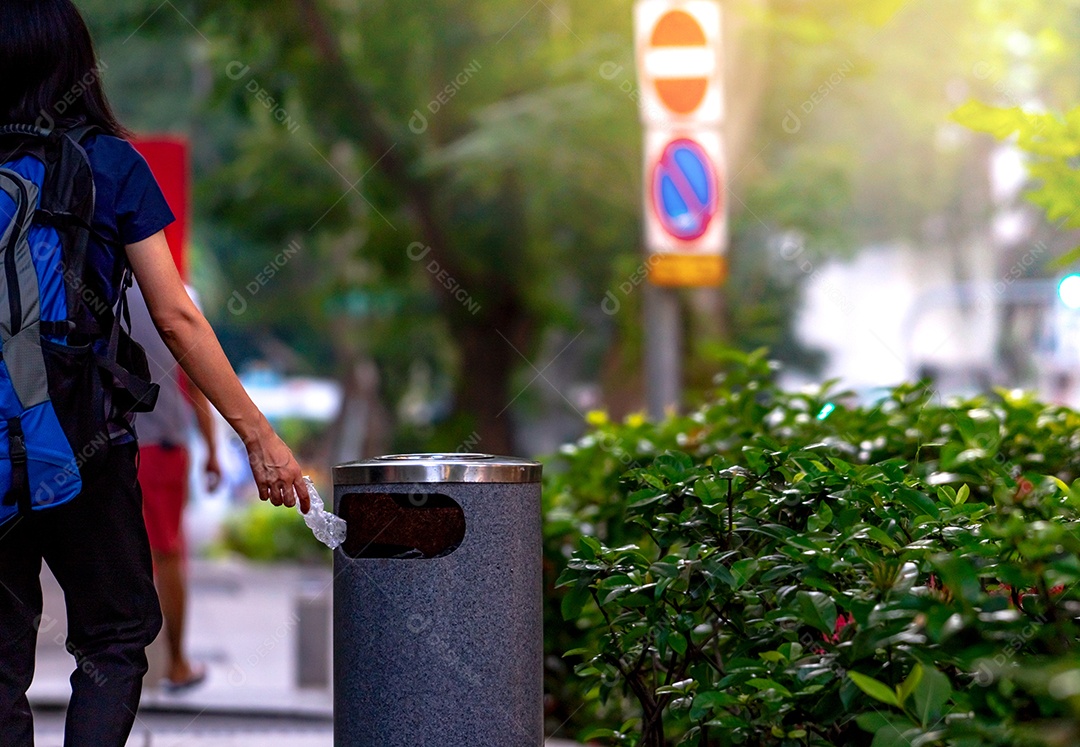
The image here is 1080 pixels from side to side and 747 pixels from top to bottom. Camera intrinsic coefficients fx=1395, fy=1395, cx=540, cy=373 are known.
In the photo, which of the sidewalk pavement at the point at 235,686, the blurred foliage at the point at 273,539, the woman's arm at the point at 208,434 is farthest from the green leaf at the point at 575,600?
the blurred foliage at the point at 273,539

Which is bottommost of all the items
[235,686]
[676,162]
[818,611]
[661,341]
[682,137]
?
[235,686]

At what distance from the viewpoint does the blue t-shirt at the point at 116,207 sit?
280cm

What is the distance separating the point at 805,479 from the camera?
2.76 metres

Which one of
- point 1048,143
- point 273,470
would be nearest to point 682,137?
point 1048,143

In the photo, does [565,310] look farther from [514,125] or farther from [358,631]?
[358,631]

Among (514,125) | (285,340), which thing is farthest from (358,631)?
(285,340)

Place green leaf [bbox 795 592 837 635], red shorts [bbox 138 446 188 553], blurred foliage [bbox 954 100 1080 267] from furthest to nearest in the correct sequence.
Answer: red shorts [bbox 138 446 188 553], blurred foliage [bbox 954 100 1080 267], green leaf [bbox 795 592 837 635]

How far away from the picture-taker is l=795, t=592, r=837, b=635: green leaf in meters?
2.28

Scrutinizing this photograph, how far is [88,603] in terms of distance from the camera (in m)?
2.81

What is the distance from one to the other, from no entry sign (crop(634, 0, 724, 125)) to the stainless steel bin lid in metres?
4.91

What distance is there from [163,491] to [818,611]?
4.18m

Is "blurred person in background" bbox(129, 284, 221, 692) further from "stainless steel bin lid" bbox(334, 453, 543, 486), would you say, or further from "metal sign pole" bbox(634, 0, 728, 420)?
"stainless steel bin lid" bbox(334, 453, 543, 486)

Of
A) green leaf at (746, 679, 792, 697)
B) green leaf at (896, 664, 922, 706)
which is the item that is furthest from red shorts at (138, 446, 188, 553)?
green leaf at (896, 664, 922, 706)

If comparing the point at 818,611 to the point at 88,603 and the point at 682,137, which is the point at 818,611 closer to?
the point at 88,603
